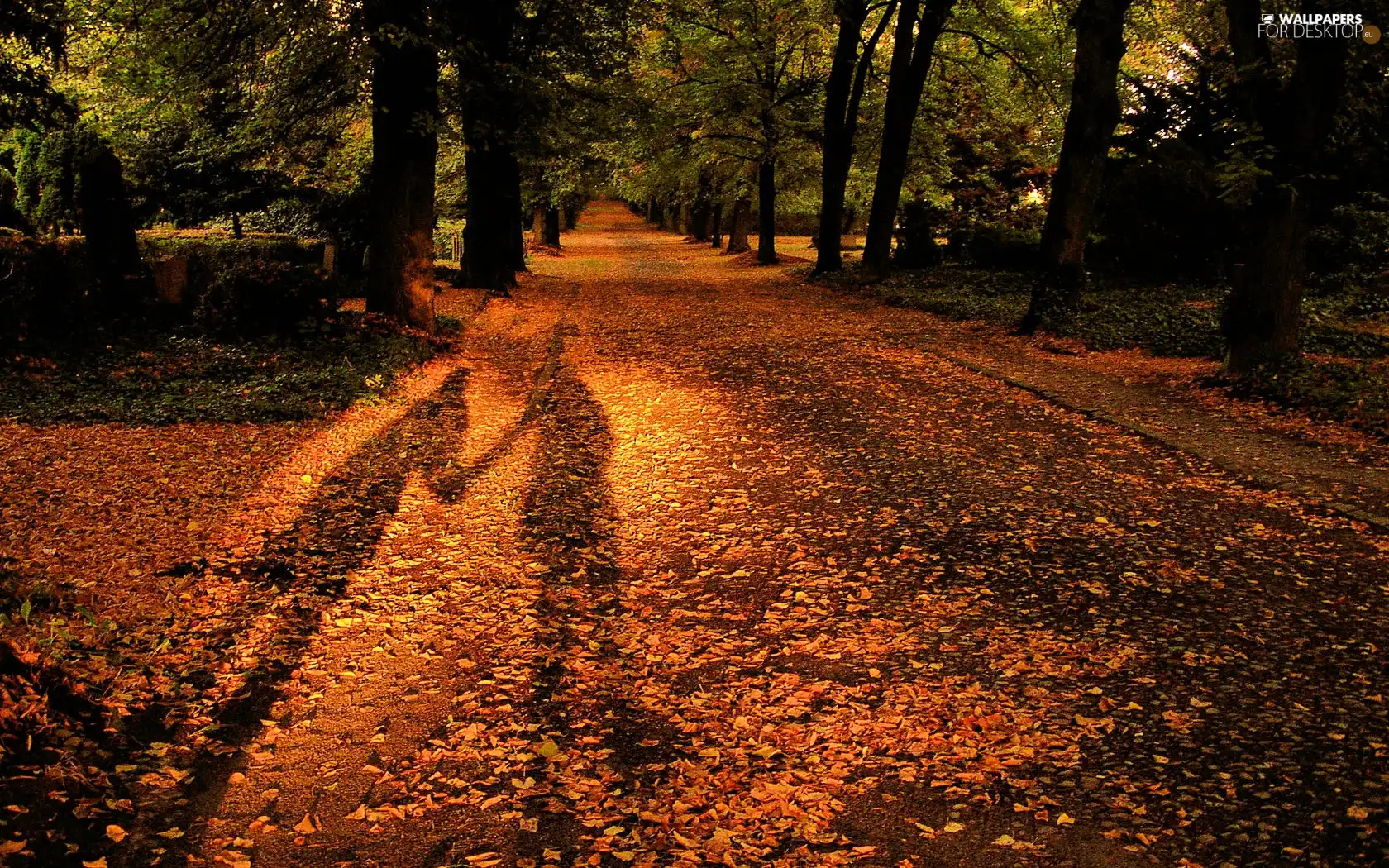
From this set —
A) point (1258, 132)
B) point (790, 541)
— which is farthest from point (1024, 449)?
point (1258, 132)

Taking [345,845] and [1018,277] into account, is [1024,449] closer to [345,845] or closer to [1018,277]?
[345,845]

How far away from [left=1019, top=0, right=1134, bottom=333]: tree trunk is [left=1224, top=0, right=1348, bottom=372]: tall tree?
2.97 metres

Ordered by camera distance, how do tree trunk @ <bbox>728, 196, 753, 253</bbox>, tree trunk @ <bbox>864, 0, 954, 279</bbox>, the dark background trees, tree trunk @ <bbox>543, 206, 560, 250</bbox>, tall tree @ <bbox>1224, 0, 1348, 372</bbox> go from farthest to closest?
tree trunk @ <bbox>543, 206, 560, 250</bbox>
tree trunk @ <bbox>728, 196, 753, 253</bbox>
tree trunk @ <bbox>864, 0, 954, 279</bbox>
the dark background trees
tall tree @ <bbox>1224, 0, 1348, 372</bbox>

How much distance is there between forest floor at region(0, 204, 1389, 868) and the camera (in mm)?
3334

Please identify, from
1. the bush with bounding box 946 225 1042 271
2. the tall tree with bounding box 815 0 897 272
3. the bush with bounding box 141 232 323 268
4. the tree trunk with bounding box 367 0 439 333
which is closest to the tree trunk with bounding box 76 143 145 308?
the bush with bounding box 141 232 323 268

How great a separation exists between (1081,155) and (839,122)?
446 inches

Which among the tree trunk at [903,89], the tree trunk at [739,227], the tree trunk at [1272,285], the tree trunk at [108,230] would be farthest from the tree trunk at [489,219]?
the tree trunk at [739,227]

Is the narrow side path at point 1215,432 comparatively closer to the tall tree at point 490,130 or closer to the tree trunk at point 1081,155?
the tree trunk at point 1081,155

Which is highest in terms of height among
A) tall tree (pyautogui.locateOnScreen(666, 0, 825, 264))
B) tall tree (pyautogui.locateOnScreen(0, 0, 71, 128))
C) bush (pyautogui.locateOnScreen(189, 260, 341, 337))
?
tall tree (pyautogui.locateOnScreen(666, 0, 825, 264))

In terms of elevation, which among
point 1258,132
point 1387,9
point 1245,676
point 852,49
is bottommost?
point 1245,676

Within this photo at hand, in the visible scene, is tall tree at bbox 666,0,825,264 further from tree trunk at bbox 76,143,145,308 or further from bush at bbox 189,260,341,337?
tree trunk at bbox 76,143,145,308

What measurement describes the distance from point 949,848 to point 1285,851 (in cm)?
114

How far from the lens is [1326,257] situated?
15055mm
